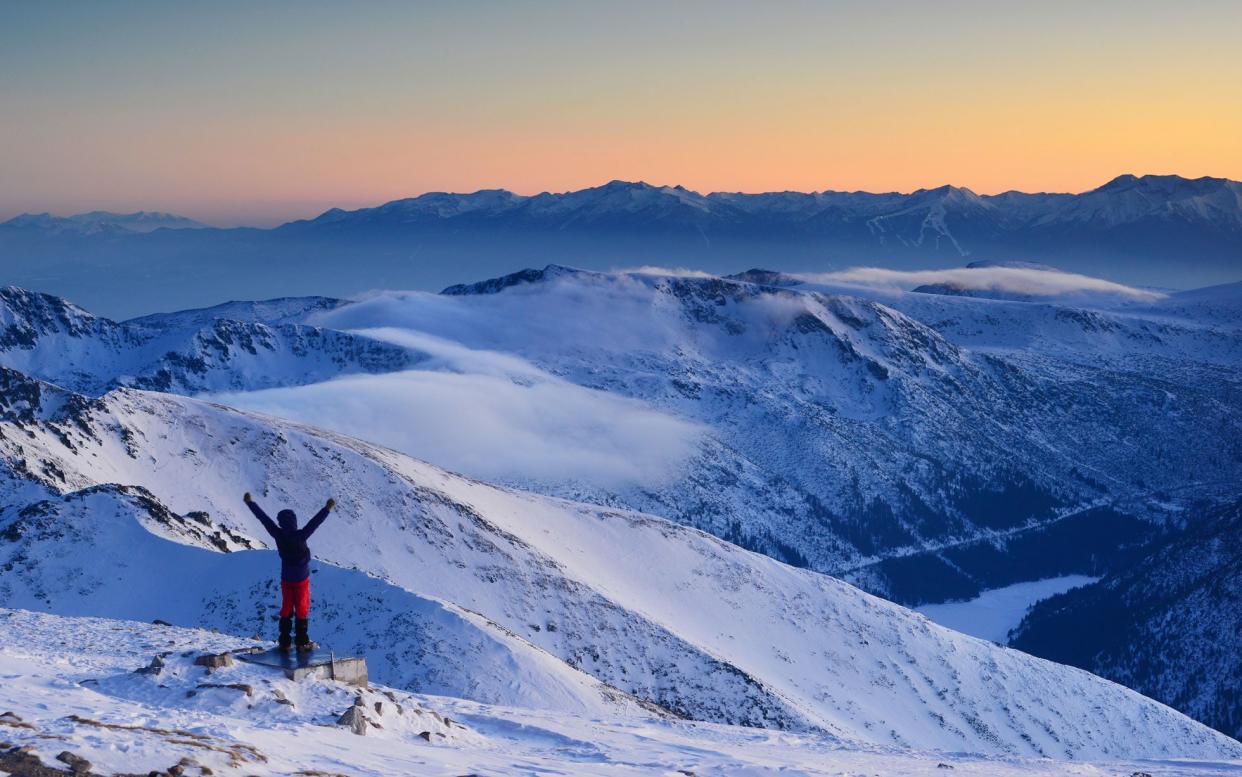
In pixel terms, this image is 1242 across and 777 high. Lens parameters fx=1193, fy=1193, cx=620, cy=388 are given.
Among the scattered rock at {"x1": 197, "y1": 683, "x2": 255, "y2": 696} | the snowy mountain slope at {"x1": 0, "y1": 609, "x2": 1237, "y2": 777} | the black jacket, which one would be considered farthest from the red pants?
the scattered rock at {"x1": 197, "y1": 683, "x2": 255, "y2": 696}

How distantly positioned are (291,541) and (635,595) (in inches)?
3543

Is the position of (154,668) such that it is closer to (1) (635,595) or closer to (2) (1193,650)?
(1) (635,595)

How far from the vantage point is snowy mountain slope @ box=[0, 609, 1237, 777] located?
21750mm

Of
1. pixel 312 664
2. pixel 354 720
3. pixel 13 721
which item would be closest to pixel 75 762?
pixel 13 721

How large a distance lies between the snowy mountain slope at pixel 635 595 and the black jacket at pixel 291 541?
6201 centimetres

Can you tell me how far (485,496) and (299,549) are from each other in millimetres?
104452

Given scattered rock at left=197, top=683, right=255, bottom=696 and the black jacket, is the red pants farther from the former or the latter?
scattered rock at left=197, top=683, right=255, bottom=696

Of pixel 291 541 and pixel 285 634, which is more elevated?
pixel 291 541

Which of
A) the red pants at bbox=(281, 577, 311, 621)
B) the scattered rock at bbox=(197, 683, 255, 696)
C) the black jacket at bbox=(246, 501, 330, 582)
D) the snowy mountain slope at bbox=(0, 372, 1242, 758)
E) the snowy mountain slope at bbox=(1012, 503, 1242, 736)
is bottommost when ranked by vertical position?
the snowy mountain slope at bbox=(1012, 503, 1242, 736)

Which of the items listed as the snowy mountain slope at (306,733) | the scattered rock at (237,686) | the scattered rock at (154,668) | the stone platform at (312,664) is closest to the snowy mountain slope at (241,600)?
the snowy mountain slope at (306,733)

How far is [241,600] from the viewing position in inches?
3105

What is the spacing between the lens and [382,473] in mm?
126062

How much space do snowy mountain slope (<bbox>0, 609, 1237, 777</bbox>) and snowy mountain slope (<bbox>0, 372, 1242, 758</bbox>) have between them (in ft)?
178

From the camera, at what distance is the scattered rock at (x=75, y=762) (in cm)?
1980
